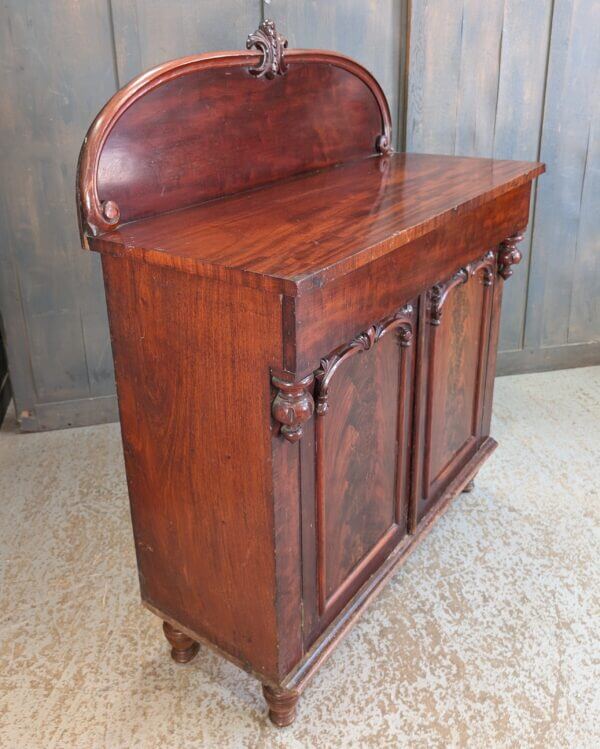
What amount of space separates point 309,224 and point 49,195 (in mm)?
1481

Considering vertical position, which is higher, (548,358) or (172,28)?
(172,28)

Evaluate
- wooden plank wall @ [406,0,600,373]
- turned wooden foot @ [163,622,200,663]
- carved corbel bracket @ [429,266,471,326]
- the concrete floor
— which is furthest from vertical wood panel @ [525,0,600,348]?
turned wooden foot @ [163,622,200,663]

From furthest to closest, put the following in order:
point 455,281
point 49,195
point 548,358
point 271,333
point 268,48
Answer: point 548,358 → point 49,195 → point 455,281 → point 268,48 → point 271,333

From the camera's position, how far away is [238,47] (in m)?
2.45

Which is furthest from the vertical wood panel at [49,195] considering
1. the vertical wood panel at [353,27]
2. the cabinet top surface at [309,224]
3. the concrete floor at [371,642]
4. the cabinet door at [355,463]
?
the cabinet door at [355,463]

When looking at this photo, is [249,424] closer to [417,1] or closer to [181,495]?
[181,495]

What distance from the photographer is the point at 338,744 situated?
5.02ft

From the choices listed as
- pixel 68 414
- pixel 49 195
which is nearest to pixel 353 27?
pixel 49 195

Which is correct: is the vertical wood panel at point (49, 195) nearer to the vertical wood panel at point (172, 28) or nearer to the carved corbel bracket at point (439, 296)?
the vertical wood panel at point (172, 28)

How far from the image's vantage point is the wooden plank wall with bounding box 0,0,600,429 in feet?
7.71

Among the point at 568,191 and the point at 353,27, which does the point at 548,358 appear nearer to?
the point at 568,191

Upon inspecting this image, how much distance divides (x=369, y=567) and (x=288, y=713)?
0.38 m

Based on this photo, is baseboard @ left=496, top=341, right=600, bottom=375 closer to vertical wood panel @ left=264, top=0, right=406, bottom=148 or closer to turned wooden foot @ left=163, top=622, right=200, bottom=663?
vertical wood panel @ left=264, top=0, right=406, bottom=148

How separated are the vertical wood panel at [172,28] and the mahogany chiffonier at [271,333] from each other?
685mm
